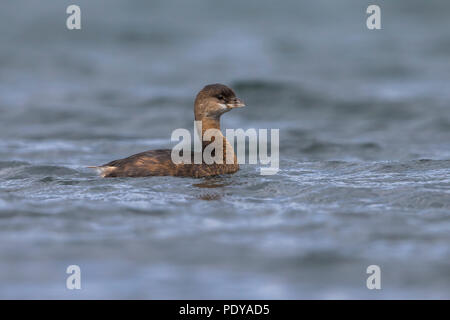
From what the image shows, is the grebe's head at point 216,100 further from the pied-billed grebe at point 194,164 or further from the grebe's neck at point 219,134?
the grebe's neck at point 219,134

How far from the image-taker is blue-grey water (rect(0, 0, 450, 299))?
7.33 m

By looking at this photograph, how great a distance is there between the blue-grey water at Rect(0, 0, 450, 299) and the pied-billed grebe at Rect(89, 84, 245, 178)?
193 mm

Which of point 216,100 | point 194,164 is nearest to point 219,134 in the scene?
point 216,100

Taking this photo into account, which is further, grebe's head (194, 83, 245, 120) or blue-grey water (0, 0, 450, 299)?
grebe's head (194, 83, 245, 120)

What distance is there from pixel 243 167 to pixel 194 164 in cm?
134

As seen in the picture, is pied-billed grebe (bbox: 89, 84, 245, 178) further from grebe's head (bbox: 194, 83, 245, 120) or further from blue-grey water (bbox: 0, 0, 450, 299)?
blue-grey water (bbox: 0, 0, 450, 299)

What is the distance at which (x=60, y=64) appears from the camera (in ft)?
66.5

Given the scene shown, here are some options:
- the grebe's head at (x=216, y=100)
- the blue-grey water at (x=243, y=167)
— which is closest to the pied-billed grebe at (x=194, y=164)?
the grebe's head at (x=216, y=100)

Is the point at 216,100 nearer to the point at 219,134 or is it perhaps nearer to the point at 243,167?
the point at 219,134

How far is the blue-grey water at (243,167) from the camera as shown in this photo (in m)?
7.33

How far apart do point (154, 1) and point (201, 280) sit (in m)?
18.4

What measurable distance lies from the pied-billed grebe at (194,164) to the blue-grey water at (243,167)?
19 centimetres

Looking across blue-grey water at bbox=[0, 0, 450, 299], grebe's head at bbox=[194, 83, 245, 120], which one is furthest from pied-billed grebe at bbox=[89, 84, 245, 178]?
blue-grey water at bbox=[0, 0, 450, 299]
